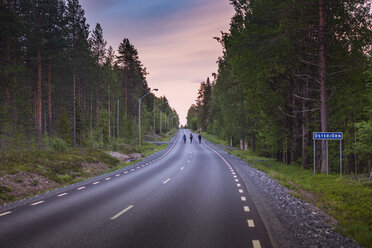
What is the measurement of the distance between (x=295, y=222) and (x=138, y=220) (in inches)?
165

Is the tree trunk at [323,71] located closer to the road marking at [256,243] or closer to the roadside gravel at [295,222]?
the roadside gravel at [295,222]

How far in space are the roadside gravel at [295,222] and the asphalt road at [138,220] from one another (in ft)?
1.03

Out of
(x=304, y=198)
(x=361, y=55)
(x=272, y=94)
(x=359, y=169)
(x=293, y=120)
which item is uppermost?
(x=361, y=55)

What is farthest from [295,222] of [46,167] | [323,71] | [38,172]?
[46,167]

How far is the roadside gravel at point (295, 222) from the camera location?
580 cm

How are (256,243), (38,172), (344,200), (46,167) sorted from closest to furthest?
(256,243)
(344,200)
(38,172)
(46,167)

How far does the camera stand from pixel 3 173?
12930 mm

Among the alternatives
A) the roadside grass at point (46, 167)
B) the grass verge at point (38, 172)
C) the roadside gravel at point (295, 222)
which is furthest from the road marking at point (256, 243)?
the roadside grass at point (46, 167)

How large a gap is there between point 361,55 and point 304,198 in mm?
11178

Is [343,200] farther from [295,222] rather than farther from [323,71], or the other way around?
[323,71]

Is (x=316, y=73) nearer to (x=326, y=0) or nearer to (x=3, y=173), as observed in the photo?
(x=326, y=0)

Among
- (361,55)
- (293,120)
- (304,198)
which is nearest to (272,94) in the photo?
(293,120)

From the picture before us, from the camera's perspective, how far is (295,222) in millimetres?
7180

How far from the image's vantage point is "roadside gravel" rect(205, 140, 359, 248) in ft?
19.0
